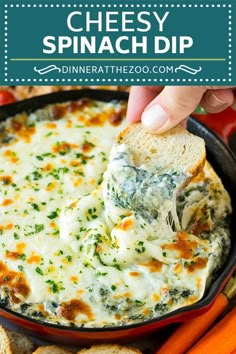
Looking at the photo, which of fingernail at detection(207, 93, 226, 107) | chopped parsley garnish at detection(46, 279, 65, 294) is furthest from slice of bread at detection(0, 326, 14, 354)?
fingernail at detection(207, 93, 226, 107)

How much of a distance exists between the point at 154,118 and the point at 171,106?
15cm

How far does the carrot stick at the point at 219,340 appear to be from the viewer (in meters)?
4.06

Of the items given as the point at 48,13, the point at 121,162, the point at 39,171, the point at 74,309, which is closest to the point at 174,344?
the point at 74,309

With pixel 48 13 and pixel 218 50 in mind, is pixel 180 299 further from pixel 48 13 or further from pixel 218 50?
pixel 48 13

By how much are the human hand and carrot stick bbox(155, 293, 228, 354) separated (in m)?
1.18

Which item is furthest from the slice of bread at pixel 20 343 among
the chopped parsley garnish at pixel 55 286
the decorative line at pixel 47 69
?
the decorative line at pixel 47 69

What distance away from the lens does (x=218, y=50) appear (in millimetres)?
4059

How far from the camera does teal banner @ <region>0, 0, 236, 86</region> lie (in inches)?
158

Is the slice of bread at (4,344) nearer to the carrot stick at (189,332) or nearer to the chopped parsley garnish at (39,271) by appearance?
the chopped parsley garnish at (39,271)

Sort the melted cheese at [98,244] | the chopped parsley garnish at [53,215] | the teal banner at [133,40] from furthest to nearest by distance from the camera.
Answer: the chopped parsley garnish at [53,215] < the teal banner at [133,40] < the melted cheese at [98,244]

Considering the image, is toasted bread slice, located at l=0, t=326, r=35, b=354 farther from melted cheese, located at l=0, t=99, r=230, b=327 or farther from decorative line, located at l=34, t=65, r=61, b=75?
decorative line, located at l=34, t=65, r=61, b=75

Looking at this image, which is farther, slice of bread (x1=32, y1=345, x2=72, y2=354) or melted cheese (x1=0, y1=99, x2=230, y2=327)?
slice of bread (x1=32, y1=345, x2=72, y2=354)

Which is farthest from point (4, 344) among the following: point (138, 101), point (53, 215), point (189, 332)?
point (138, 101)

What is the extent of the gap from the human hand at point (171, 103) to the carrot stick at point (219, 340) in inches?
50.2
